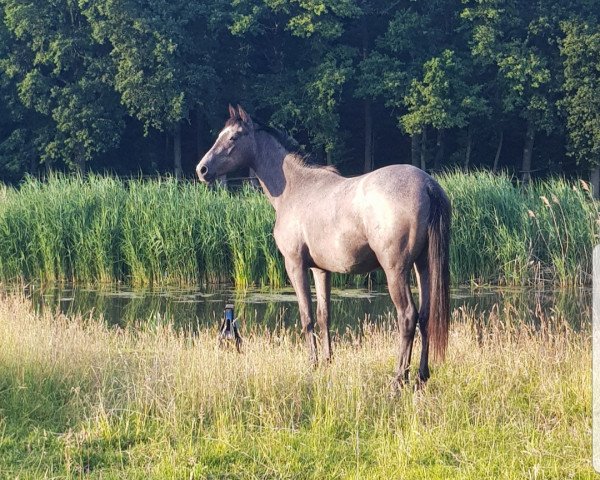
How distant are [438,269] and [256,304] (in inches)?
268

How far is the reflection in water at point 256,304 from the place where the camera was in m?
11.3

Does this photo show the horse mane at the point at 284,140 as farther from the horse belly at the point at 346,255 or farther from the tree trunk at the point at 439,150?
the tree trunk at the point at 439,150

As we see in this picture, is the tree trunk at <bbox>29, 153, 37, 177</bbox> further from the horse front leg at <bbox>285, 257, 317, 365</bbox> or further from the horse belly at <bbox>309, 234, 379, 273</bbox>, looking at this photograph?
the horse belly at <bbox>309, 234, 379, 273</bbox>

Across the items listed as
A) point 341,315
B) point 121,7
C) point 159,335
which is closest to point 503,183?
point 341,315

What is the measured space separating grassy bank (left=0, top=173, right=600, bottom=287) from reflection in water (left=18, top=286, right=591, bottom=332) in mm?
716

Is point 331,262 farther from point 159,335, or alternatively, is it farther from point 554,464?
point 554,464

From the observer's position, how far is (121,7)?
1286 inches

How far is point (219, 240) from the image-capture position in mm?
15125

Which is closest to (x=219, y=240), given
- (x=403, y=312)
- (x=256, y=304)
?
(x=256, y=304)

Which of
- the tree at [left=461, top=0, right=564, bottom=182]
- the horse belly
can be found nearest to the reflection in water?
the horse belly

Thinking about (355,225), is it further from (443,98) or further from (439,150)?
(439,150)

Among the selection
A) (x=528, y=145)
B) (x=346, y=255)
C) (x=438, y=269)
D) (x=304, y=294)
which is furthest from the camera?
(x=528, y=145)

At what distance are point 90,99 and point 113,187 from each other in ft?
61.5

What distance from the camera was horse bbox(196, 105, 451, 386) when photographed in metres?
6.08
